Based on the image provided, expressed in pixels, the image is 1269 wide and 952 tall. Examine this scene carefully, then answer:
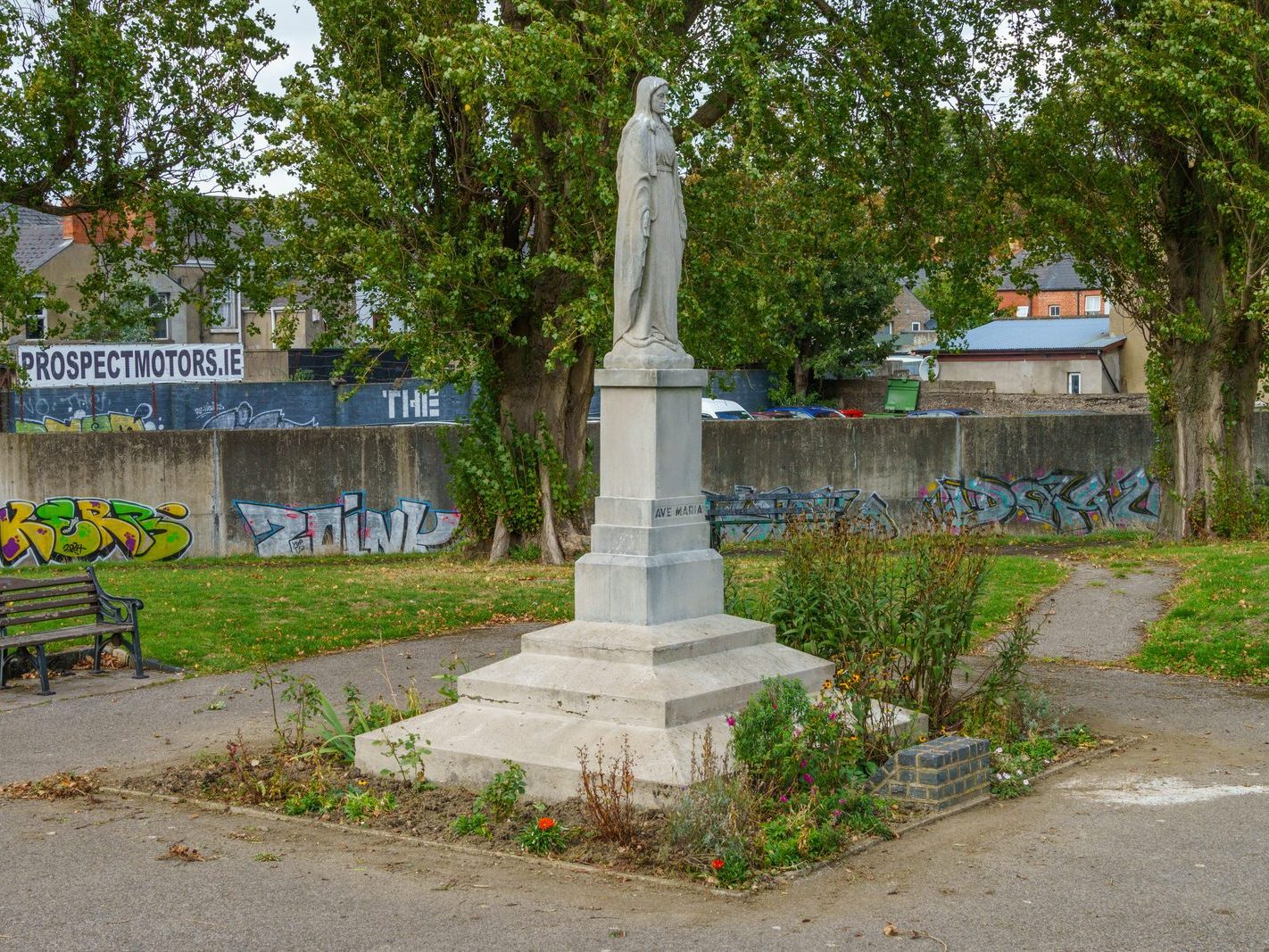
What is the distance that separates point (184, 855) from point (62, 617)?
227 inches

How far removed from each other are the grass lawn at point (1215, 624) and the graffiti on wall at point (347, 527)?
1163cm

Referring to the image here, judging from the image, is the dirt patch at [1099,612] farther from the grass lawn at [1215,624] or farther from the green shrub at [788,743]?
the green shrub at [788,743]

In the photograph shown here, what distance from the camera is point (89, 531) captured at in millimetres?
23578

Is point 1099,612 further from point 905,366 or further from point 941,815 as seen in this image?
point 905,366

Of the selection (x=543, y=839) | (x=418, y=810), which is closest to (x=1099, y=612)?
(x=418, y=810)

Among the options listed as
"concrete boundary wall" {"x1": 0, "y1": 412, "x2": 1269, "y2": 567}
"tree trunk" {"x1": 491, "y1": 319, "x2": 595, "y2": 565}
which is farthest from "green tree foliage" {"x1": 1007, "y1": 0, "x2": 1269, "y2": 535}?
"tree trunk" {"x1": 491, "y1": 319, "x2": 595, "y2": 565}

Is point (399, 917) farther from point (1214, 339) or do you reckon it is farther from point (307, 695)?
point (1214, 339)

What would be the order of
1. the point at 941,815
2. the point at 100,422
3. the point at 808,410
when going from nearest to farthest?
the point at 941,815, the point at 100,422, the point at 808,410

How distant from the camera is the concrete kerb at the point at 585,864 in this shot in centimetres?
707

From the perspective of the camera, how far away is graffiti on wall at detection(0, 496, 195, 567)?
76.1ft

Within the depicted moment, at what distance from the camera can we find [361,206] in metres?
18.5

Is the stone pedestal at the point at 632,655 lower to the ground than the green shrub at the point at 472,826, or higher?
higher

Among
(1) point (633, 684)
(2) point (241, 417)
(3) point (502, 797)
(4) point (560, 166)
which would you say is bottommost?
(3) point (502, 797)

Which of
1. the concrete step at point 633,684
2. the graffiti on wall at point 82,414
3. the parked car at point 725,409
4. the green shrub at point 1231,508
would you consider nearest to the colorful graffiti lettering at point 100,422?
the graffiti on wall at point 82,414
